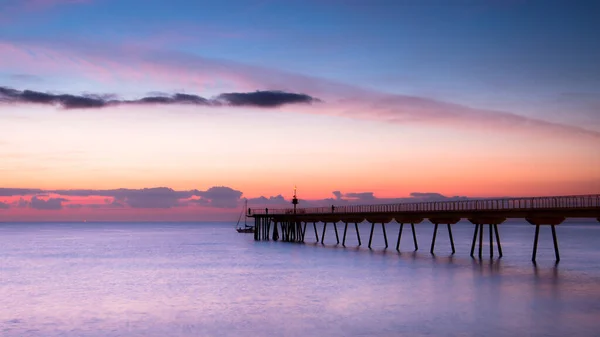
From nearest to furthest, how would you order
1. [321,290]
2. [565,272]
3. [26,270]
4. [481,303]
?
[481,303], [321,290], [565,272], [26,270]

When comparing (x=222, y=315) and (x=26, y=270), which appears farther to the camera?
(x=26, y=270)

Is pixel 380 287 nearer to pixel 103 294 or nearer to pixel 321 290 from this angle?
pixel 321 290

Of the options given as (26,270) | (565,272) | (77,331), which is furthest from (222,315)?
(26,270)

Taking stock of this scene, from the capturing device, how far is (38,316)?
97.5ft

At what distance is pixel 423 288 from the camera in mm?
38031

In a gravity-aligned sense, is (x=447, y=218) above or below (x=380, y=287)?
above

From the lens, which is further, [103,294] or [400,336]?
[103,294]

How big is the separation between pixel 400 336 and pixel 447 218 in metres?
34.8

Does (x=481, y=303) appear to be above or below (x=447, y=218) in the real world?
below

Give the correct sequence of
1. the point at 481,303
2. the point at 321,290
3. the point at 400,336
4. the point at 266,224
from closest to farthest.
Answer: the point at 400,336
the point at 481,303
the point at 321,290
the point at 266,224

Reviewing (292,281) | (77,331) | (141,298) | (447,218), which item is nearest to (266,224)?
(447,218)

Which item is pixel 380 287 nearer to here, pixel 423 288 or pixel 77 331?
pixel 423 288

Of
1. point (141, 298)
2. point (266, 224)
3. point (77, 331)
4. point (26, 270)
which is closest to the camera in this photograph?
point (77, 331)

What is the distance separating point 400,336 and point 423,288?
553 inches
